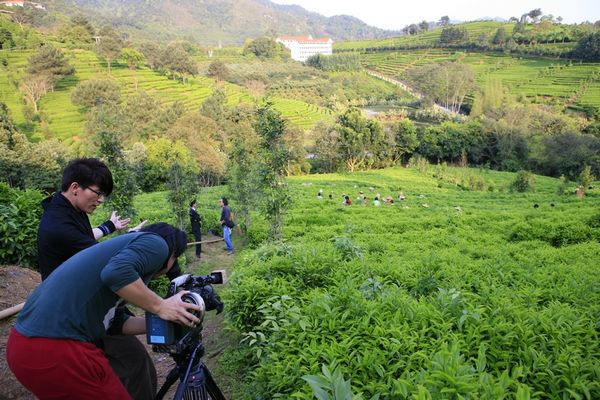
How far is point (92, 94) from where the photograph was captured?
4766 centimetres

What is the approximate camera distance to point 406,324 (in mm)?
2879

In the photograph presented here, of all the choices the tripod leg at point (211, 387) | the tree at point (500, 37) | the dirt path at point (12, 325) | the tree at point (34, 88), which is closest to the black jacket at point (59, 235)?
the tripod leg at point (211, 387)

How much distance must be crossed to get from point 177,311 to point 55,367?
695 mm

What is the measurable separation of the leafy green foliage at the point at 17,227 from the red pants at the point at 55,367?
4.67 meters

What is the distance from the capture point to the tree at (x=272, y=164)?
8.95 metres

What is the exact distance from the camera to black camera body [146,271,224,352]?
7.99 feet

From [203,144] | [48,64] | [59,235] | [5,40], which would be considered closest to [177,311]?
[59,235]

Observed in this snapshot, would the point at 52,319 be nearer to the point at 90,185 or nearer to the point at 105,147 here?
the point at 90,185

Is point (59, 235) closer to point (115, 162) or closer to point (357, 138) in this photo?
point (115, 162)

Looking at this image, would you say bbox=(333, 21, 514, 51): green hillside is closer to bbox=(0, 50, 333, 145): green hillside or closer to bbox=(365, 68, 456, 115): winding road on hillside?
bbox=(365, 68, 456, 115): winding road on hillside

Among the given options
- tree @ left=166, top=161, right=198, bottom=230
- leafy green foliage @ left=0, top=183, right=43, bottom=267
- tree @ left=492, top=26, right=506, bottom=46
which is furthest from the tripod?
tree @ left=492, top=26, right=506, bottom=46

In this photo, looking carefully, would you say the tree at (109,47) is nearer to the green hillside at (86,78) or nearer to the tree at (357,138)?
the green hillside at (86,78)

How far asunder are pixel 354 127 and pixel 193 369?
43974 mm

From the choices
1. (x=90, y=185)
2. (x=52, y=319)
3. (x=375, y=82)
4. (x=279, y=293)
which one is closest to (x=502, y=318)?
(x=279, y=293)
